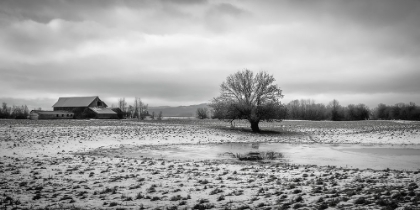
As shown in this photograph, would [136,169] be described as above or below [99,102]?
below

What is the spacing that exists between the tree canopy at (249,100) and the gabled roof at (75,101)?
3533 inches

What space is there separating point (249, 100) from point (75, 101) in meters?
99.6

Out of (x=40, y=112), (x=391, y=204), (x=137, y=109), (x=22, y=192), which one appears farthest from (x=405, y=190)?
(x=137, y=109)

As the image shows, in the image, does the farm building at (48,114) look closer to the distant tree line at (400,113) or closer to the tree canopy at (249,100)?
the tree canopy at (249,100)

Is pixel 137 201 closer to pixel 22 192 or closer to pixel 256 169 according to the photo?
pixel 22 192

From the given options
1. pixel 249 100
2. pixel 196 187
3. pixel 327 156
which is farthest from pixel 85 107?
pixel 196 187

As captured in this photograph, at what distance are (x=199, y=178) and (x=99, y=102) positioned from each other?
12035 centimetres

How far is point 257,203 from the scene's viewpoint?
752 cm

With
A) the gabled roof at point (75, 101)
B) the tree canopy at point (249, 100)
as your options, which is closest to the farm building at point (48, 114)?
the gabled roof at point (75, 101)

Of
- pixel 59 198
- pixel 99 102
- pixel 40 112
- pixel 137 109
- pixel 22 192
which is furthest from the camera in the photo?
pixel 137 109

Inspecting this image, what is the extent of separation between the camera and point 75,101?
395 ft

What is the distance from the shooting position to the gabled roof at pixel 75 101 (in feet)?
387

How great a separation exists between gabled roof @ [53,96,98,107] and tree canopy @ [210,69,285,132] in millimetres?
89727

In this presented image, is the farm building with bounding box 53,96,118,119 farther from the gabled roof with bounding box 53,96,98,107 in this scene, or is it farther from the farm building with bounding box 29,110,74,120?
the farm building with bounding box 29,110,74,120
